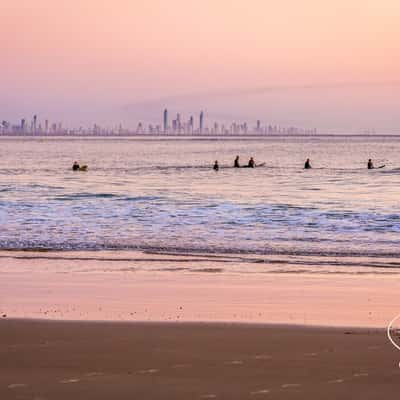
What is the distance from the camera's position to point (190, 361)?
805 centimetres

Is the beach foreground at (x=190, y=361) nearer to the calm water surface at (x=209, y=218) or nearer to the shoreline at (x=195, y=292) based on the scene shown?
the shoreline at (x=195, y=292)

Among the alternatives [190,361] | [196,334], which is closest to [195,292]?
[196,334]

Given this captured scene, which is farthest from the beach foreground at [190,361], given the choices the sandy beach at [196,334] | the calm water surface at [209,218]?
the calm water surface at [209,218]

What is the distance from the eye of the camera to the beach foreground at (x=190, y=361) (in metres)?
7.07

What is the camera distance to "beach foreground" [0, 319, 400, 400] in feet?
23.2

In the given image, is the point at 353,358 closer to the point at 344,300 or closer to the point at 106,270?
the point at 344,300

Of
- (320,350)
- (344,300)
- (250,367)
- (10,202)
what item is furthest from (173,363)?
(10,202)

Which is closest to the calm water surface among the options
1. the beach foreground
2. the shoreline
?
the shoreline

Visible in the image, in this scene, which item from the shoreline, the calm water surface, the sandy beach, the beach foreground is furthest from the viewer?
the calm water surface

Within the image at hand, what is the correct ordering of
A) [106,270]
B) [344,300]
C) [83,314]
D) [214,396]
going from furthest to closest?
[106,270] → [344,300] → [83,314] → [214,396]

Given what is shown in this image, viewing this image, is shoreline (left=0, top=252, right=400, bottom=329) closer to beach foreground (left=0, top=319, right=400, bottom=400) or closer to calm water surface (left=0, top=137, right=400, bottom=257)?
beach foreground (left=0, top=319, right=400, bottom=400)

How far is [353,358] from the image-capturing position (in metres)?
8.16

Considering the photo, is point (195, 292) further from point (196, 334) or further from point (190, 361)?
point (190, 361)

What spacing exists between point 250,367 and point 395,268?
8894 mm
